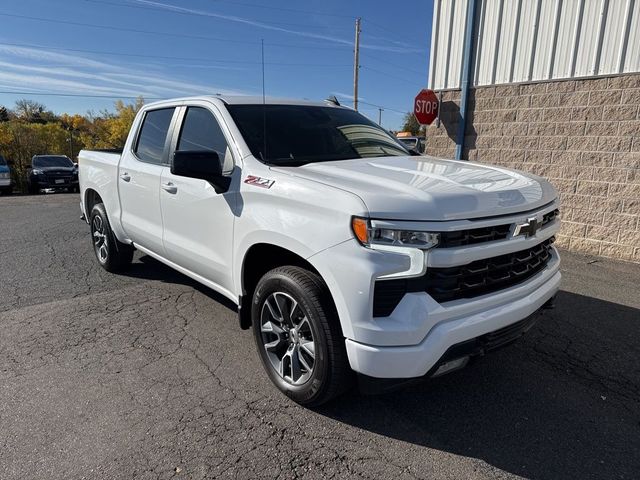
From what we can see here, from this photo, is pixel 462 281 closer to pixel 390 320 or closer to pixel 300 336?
pixel 390 320

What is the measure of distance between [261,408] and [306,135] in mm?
2023

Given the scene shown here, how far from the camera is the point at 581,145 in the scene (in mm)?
6492

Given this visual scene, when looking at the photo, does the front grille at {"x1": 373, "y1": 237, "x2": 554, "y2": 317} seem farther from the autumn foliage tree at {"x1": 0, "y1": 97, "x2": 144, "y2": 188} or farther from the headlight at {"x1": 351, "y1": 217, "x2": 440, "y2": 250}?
the autumn foliage tree at {"x1": 0, "y1": 97, "x2": 144, "y2": 188}

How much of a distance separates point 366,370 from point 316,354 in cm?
35

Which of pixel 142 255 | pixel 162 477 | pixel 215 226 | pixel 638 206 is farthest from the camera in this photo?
pixel 142 255

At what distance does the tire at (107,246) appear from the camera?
5340 mm

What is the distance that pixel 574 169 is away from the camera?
6.58m

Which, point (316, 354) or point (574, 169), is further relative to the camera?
point (574, 169)

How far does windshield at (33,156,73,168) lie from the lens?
21.0 metres

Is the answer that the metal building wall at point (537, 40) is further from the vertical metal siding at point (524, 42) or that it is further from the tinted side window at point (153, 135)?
the tinted side window at point (153, 135)

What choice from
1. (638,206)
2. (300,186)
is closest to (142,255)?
(300,186)

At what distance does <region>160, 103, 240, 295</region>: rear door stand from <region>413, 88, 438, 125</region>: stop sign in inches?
192

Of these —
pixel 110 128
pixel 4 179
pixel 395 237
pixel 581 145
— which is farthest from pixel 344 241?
pixel 110 128

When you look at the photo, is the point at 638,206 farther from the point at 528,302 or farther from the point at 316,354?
the point at 316,354
